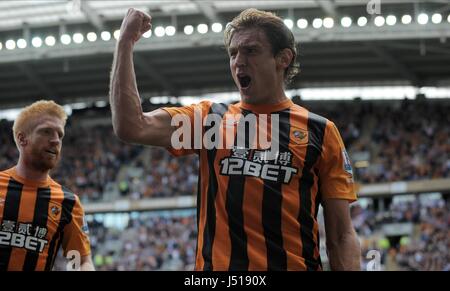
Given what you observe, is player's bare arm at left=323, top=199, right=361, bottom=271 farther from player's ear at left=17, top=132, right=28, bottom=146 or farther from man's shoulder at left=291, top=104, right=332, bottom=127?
player's ear at left=17, top=132, right=28, bottom=146

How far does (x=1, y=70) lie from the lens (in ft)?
96.8

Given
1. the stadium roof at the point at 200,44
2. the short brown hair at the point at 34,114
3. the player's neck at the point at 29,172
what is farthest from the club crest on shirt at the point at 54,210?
the stadium roof at the point at 200,44

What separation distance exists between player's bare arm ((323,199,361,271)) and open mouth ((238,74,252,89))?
1.86 ft

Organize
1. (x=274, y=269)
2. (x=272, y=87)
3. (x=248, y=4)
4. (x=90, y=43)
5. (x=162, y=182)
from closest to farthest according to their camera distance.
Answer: (x=274, y=269)
(x=272, y=87)
(x=248, y=4)
(x=90, y=43)
(x=162, y=182)

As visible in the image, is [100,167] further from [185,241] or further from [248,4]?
[248,4]

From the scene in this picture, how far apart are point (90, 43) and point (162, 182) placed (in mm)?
5480

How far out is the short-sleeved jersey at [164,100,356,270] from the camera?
305 cm

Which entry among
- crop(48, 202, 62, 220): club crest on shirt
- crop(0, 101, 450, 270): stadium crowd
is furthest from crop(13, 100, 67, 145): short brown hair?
crop(0, 101, 450, 270): stadium crowd

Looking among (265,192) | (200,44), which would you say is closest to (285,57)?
(265,192)

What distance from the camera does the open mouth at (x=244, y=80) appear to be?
3227 millimetres

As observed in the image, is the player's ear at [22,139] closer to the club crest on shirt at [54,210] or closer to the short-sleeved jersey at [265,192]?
the club crest on shirt at [54,210]

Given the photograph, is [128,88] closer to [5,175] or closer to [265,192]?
[265,192]
